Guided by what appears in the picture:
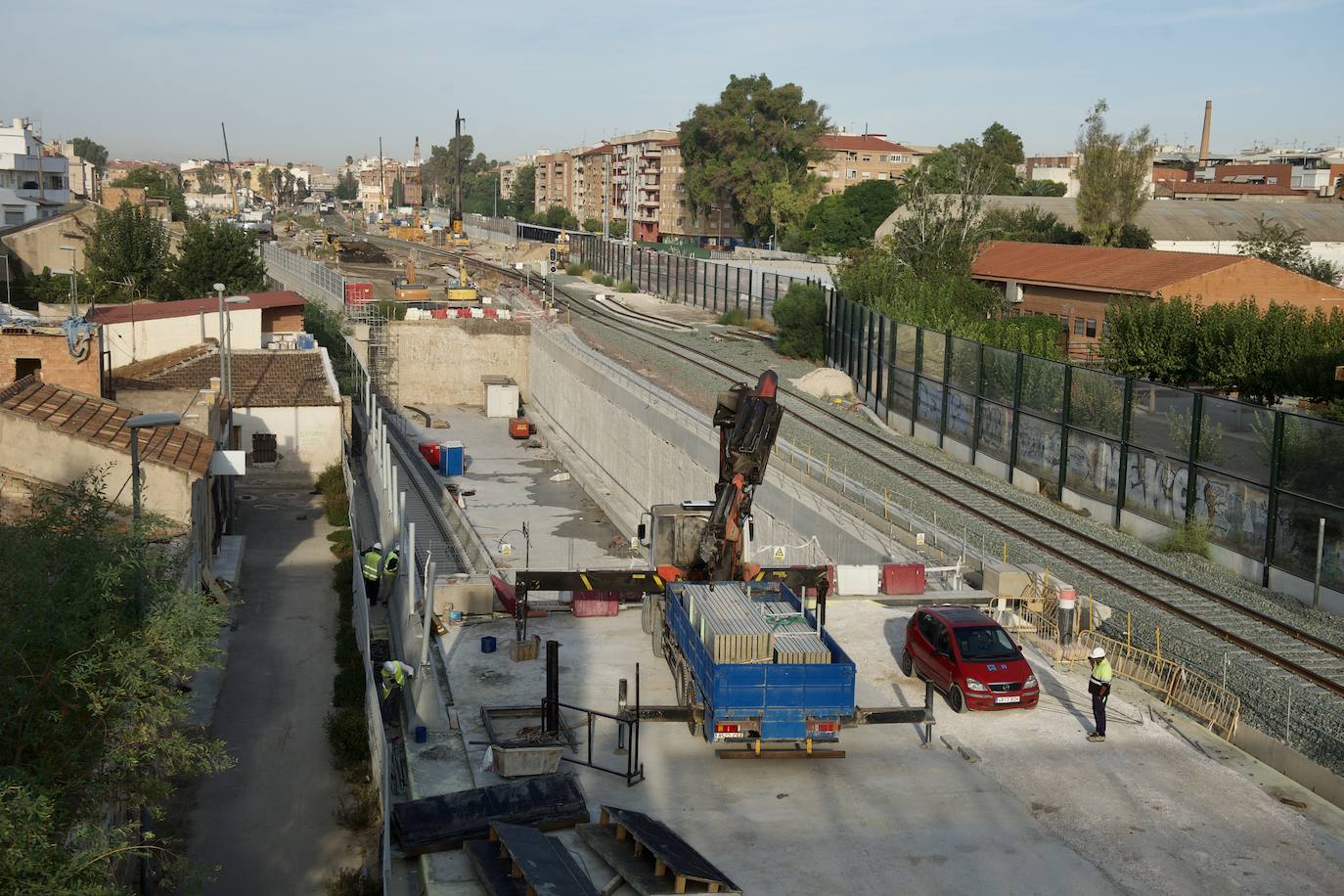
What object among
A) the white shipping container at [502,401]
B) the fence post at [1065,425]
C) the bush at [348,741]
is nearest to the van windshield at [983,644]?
the bush at [348,741]

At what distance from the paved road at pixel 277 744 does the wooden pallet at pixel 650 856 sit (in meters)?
5.07

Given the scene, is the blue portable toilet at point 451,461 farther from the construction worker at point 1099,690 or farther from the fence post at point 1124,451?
the construction worker at point 1099,690

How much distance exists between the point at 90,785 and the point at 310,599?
17490 millimetres

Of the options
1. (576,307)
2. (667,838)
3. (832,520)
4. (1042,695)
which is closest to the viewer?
(667,838)

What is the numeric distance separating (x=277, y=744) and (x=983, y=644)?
11.5 meters

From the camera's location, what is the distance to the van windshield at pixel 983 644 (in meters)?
18.7

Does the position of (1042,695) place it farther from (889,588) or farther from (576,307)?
(576,307)

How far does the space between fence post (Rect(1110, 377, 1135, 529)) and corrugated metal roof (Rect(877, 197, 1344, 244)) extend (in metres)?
49.1

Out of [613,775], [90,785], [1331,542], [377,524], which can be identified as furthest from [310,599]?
[1331,542]

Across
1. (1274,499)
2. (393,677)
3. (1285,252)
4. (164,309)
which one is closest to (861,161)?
(1285,252)

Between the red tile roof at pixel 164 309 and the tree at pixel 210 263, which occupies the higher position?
the tree at pixel 210 263

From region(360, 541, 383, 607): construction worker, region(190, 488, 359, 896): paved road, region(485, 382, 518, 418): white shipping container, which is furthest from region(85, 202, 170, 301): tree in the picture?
region(360, 541, 383, 607): construction worker

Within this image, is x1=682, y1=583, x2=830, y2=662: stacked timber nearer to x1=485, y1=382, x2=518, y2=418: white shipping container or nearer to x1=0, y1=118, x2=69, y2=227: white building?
x1=485, y1=382, x2=518, y2=418: white shipping container

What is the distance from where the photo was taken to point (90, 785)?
12.3 meters
